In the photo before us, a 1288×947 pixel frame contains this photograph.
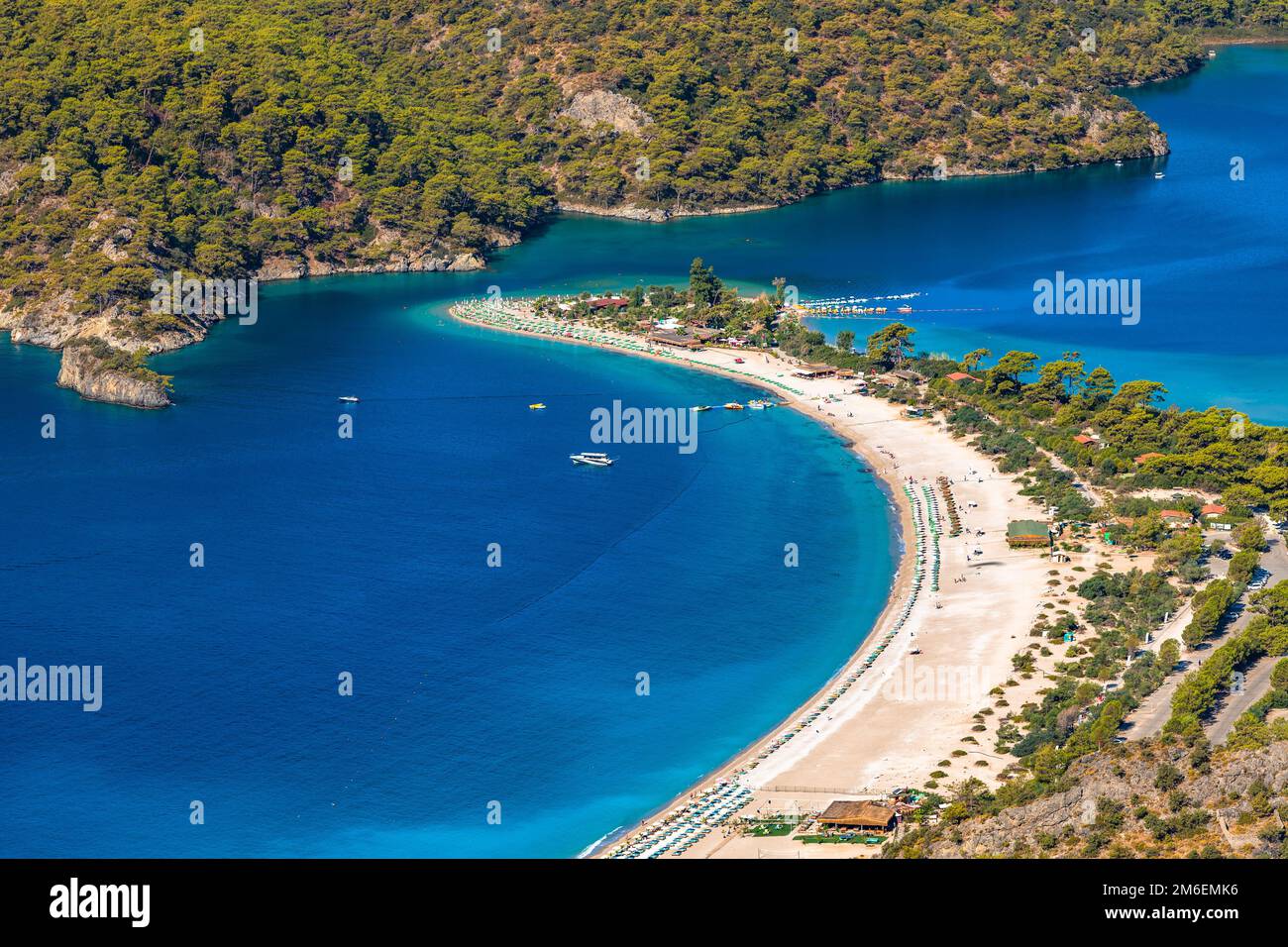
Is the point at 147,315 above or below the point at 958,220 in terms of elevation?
below

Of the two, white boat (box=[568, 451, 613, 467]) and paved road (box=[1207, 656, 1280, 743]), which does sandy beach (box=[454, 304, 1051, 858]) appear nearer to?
paved road (box=[1207, 656, 1280, 743])

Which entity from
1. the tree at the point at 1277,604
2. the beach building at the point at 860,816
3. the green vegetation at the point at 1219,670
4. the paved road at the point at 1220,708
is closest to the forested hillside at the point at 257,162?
the beach building at the point at 860,816

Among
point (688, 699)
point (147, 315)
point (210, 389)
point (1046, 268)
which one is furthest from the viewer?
point (1046, 268)

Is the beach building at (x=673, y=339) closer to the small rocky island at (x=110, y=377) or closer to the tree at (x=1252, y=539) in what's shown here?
the small rocky island at (x=110, y=377)

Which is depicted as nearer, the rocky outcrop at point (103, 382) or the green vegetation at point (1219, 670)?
the green vegetation at point (1219, 670)

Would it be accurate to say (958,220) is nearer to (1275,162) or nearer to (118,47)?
(1275,162)

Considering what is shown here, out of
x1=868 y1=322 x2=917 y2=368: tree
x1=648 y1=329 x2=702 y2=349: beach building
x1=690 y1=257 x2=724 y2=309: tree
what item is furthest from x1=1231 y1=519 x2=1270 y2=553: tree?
x1=690 y1=257 x2=724 y2=309: tree

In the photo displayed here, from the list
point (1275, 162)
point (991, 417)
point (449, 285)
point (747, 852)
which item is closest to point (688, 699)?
point (747, 852)
